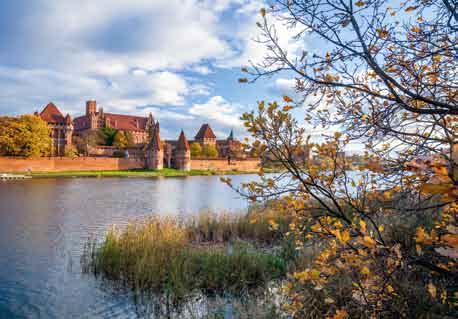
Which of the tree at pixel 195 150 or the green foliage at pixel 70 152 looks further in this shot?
the tree at pixel 195 150

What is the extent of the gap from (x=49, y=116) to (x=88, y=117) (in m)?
17.2

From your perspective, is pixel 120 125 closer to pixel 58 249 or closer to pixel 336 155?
pixel 58 249

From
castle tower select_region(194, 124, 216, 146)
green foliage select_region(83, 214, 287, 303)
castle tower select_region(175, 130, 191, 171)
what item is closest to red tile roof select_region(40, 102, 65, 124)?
castle tower select_region(175, 130, 191, 171)

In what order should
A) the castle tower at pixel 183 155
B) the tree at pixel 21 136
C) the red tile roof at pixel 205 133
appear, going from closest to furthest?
1. the tree at pixel 21 136
2. the castle tower at pixel 183 155
3. the red tile roof at pixel 205 133

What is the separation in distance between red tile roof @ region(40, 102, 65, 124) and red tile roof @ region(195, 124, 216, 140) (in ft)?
110

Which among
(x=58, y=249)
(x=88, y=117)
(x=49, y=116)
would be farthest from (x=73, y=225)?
(x=88, y=117)

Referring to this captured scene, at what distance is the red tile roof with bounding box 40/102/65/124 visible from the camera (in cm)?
6297

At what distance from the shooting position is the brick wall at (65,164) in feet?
147

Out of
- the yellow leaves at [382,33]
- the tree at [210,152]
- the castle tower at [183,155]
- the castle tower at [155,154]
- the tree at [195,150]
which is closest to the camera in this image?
the yellow leaves at [382,33]

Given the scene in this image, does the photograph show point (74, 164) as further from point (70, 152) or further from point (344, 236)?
point (344, 236)

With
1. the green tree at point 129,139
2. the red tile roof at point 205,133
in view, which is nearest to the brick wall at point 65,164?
the green tree at point 129,139

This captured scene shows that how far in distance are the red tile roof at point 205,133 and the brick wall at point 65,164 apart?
2704 centimetres

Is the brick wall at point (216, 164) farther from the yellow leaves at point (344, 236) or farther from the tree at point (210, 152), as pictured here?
the yellow leaves at point (344, 236)

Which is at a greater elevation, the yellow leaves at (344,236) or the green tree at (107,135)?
the green tree at (107,135)
